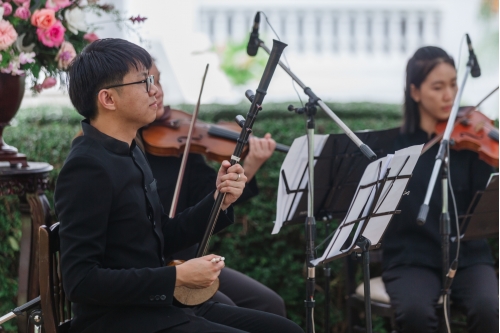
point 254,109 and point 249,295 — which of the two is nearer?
point 254,109

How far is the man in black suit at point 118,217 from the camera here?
2002 mm

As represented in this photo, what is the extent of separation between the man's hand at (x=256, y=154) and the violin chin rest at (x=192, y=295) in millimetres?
947

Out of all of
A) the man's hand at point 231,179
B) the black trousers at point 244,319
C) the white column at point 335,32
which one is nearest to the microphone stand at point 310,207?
the black trousers at point 244,319

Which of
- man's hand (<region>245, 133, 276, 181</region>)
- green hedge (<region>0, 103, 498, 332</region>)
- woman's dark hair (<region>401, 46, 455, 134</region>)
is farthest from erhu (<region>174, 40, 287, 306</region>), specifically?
green hedge (<region>0, 103, 498, 332</region>)

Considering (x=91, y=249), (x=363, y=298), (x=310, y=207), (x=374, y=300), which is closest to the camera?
(x=91, y=249)

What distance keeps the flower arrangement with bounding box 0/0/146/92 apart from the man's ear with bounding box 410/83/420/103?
129 centimetres

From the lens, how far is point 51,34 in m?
2.88

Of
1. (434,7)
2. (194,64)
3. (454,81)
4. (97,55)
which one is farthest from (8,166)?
(434,7)

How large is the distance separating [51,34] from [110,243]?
1.15 meters

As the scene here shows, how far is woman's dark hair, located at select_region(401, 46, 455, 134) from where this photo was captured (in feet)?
10.8

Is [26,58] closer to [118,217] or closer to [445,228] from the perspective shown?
[118,217]

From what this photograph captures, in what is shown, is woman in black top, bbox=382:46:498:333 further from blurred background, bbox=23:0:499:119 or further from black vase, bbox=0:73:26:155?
blurred background, bbox=23:0:499:119

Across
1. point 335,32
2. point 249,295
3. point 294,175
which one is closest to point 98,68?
point 294,175

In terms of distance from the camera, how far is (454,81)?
10.8ft
